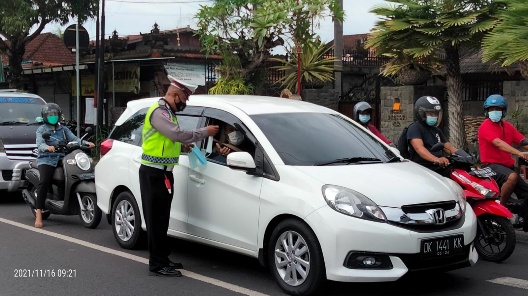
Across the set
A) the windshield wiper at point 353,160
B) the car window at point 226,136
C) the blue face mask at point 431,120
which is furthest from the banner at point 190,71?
the windshield wiper at point 353,160

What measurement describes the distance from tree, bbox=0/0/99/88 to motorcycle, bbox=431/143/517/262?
18304 millimetres

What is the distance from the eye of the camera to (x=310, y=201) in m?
5.91

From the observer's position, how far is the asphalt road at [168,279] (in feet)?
21.1

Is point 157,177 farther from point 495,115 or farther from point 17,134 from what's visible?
point 17,134

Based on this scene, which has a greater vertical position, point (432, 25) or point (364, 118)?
point (432, 25)

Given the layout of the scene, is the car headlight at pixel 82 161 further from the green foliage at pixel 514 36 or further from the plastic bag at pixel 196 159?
the green foliage at pixel 514 36

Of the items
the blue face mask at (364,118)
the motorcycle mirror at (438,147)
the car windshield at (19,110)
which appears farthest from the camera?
the car windshield at (19,110)

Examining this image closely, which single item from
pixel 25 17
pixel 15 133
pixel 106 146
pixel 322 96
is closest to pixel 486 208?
pixel 106 146

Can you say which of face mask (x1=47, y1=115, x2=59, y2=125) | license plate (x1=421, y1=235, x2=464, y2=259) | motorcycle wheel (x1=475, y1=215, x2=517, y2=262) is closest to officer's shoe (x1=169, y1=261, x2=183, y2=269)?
license plate (x1=421, y1=235, x2=464, y2=259)

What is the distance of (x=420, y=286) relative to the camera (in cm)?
656


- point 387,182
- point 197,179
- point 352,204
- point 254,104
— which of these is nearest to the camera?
point 352,204

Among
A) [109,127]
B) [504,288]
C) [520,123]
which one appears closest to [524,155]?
[504,288]

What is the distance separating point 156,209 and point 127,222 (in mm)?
1284

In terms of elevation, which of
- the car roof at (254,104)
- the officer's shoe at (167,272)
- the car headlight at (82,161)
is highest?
the car roof at (254,104)
